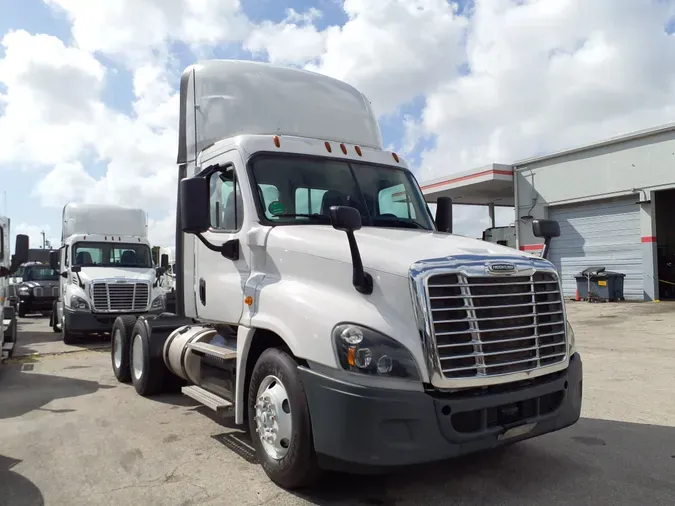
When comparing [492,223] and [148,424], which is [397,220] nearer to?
[148,424]

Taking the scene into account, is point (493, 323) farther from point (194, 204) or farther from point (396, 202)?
point (194, 204)

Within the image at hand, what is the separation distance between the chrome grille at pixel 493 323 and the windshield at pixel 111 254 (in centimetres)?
1152

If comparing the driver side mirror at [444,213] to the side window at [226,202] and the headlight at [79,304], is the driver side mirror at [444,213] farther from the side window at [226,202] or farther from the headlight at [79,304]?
the headlight at [79,304]

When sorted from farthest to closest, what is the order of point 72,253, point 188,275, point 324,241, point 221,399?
1. point 72,253
2. point 188,275
3. point 221,399
4. point 324,241

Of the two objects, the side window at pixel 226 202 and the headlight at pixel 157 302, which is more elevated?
the side window at pixel 226 202

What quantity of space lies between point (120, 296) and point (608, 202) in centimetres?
1788

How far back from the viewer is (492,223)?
35500 millimetres

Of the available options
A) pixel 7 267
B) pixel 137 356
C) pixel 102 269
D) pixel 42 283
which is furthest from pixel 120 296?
pixel 42 283

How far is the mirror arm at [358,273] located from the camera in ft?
12.0

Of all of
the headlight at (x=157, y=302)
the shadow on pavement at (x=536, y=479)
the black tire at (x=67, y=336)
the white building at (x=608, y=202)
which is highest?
the white building at (x=608, y=202)

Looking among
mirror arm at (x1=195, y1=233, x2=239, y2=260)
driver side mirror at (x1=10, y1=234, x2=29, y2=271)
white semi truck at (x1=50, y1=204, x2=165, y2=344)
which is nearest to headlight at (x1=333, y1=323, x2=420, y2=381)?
mirror arm at (x1=195, y1=233, x2=239, y2=260)

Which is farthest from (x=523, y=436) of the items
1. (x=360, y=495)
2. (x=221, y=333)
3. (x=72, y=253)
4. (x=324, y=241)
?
(x=72, y=253)

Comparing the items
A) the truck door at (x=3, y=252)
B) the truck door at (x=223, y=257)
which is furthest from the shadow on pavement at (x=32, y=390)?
the truck door at (x=223, y=257)

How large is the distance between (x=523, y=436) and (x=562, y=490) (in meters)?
0.60
